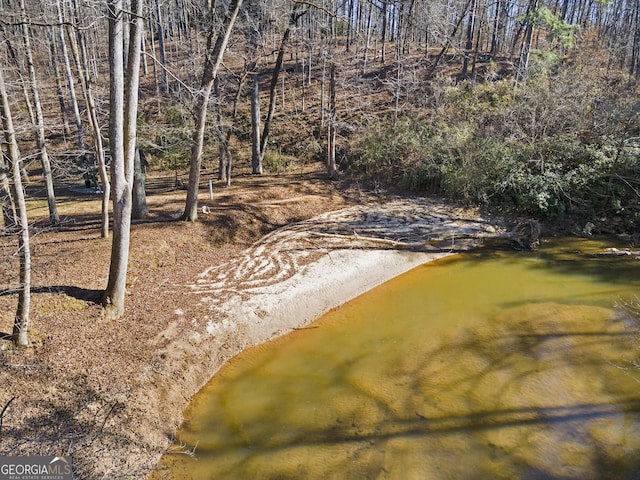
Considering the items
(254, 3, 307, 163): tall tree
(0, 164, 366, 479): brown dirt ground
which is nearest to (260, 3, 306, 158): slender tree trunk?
(254, 3, 307, 163): tall tree

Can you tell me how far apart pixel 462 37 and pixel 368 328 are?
27751mm

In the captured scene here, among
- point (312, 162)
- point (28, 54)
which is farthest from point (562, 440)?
point (312, 162)

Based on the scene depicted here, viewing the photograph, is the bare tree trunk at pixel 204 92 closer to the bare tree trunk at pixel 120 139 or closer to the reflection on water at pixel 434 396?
the bare tree trunk at pixel 120 139

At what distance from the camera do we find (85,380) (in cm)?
581

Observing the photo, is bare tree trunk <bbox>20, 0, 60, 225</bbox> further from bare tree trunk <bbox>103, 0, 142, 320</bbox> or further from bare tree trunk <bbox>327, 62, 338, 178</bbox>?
bare tree trunk <bbox>327, 62, 338, 178</bbox>

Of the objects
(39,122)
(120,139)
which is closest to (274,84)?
(39,122)

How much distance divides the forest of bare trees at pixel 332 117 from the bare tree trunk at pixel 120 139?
23mm

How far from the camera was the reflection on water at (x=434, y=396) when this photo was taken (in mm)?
5258

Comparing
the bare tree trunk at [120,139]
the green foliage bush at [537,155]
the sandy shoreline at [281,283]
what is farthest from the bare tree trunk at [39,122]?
the green foliage bush at [537,155]

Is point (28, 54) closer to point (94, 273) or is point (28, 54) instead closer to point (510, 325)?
point (94, 273)

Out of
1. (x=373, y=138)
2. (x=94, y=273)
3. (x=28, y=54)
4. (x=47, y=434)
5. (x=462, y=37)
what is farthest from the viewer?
(x=462, y=37)

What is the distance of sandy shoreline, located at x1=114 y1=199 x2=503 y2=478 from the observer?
615 cm

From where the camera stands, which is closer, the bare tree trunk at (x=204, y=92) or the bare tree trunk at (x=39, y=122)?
the bare tree trunk at (x=39, y=122)

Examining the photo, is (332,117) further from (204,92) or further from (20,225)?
(20,225)
